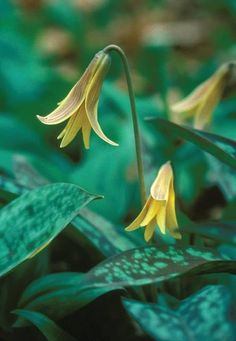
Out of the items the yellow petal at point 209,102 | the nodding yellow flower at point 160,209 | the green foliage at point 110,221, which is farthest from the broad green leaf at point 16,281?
the yellow petal at point 209,102

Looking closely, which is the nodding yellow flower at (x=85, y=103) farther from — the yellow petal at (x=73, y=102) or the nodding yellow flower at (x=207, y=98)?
the nodding yellow flower at (x=207, y=98)

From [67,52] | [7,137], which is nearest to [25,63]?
[7,137]

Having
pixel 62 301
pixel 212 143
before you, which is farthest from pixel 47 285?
pixel 212 143

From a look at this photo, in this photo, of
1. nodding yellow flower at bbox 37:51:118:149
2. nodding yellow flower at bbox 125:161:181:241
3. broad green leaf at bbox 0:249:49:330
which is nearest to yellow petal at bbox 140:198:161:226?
nodding yellow flower at bbox 125:161:181:241

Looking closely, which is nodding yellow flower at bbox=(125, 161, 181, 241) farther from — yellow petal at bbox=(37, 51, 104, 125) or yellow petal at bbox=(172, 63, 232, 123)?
yellow petal at bbox=(172, 63, 232, 123)

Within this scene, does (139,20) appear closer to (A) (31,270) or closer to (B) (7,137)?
(B) (7,137)

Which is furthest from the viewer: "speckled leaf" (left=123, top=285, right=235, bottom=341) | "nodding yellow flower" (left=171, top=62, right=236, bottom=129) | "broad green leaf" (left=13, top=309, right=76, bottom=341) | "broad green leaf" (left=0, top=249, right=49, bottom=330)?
"nodding yellow flower" (left=171, top=62, right=236, bottom=129)
